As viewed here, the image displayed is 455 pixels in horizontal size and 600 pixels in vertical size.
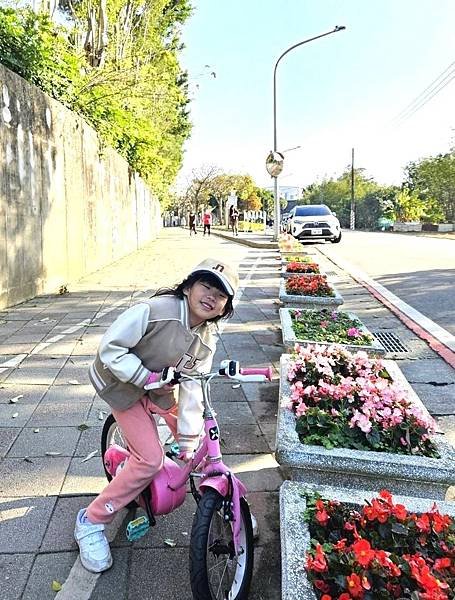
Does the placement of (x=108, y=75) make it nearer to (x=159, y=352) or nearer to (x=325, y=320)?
(x=325, y=320)

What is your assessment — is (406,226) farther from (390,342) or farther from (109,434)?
(109,434)

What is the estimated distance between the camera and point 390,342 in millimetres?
6727

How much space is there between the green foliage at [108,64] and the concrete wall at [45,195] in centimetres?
51

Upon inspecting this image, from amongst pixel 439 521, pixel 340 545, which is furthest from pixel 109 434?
pixel 439 521

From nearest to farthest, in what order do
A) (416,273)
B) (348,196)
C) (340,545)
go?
1. (340,545)
2. (416,273)
3. (348,196)

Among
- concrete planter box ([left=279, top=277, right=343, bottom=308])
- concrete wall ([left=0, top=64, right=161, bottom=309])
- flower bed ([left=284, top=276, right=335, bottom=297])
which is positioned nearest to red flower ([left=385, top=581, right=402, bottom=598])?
concrete planter box ([left=279, top=277, right=343, bottom=308])

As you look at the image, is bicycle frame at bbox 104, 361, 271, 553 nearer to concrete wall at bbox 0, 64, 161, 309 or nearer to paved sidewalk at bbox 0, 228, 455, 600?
paved sidewalk at bbox 0, 228, 455, 600

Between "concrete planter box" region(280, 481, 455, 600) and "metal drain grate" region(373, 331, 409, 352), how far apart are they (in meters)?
4.18

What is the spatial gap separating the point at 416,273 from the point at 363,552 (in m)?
11.8

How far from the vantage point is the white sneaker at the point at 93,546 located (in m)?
2.40

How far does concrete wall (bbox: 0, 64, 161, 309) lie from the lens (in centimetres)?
783

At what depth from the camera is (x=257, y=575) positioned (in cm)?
240

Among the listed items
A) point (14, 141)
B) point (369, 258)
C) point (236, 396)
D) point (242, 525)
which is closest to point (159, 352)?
point (242, 525)

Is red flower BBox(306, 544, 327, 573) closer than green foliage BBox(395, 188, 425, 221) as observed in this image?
Yes
